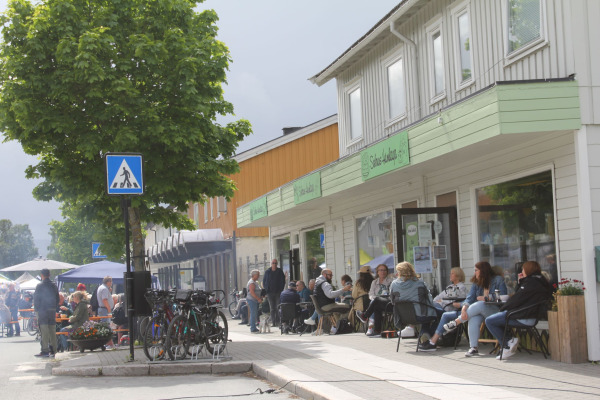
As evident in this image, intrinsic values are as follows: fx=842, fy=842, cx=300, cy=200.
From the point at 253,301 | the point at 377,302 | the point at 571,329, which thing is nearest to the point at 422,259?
the point at 377,302

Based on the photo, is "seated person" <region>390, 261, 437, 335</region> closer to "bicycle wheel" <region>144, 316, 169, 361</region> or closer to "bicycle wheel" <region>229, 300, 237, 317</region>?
"bicycle wheel" <region>144, 316, 169, 361</region>

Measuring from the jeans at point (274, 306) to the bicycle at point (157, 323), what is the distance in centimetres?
881

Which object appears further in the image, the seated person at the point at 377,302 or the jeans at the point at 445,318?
the seated person at the point at 377,302

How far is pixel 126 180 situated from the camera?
1311 centimetres

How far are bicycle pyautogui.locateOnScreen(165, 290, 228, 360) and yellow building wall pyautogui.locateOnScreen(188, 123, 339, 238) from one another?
20196mm

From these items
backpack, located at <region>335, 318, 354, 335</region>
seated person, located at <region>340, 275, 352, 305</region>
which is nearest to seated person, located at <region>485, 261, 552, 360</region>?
backpack, located at <region>335, 318, 354, 335</region>

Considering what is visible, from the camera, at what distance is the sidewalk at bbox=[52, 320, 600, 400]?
8.77 metres

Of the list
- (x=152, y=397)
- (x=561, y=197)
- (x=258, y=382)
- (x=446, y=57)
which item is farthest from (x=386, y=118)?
(x=152, y=397)

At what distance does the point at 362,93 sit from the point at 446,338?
28.6 feet

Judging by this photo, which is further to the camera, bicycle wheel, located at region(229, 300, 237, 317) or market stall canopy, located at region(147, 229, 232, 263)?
market stall canopy, located at region(147, 229, 232, 263)

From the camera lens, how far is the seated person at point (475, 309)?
11.8 m

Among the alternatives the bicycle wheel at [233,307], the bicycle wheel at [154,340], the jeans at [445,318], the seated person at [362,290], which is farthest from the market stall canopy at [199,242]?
the jeans at [445,318]

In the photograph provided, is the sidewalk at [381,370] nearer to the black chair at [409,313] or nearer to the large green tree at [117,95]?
the black chair at [409,313]

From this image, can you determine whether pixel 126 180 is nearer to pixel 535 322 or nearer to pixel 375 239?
pixel 535 322
